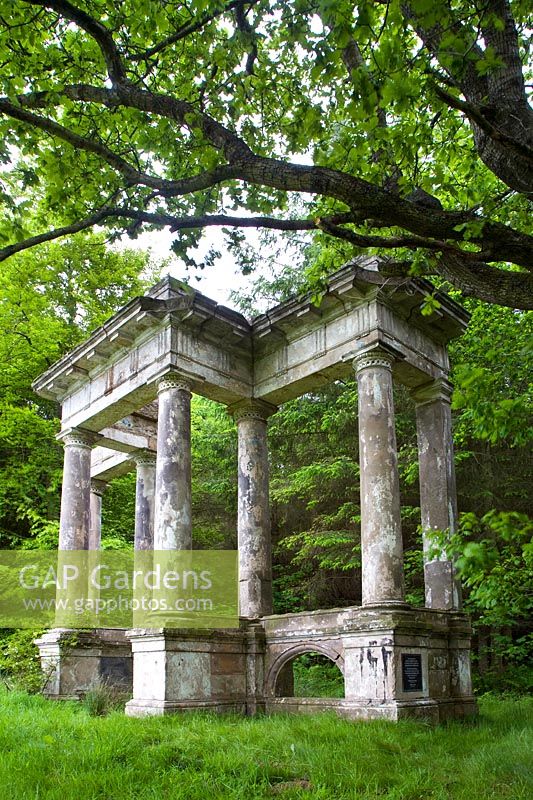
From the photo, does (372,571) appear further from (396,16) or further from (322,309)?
(396,16)

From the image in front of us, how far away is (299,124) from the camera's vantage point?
7746mm

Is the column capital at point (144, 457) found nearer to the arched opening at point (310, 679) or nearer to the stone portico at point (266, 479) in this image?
the stone portico at point (266, 479)

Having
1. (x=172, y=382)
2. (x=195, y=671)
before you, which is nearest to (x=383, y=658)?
(x=195, y=671)

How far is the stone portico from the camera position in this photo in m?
10.4

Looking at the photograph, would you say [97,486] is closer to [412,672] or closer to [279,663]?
[279,663]

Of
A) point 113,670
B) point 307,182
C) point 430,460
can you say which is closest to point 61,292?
point 113,670

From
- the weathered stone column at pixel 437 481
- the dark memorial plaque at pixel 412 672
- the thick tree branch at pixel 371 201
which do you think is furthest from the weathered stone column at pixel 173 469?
the thick tree branch at pixel 371 201

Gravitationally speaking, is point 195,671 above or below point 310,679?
above

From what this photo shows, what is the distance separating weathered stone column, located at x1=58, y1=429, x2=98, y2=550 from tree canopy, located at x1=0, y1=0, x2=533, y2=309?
7650 millimetres

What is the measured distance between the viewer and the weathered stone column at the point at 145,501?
54.7 feet

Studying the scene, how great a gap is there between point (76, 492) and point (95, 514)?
3237 mm

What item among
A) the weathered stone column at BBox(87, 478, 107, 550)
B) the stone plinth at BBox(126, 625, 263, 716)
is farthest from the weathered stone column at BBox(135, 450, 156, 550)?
the stone plinth at BBox(126, 625, 263, 716)

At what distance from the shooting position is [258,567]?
13008 millimetres

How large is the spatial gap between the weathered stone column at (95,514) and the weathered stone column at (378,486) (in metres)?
8.82
